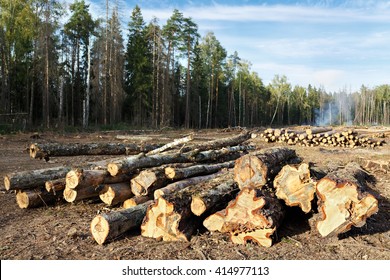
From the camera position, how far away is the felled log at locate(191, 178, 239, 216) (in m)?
4.91

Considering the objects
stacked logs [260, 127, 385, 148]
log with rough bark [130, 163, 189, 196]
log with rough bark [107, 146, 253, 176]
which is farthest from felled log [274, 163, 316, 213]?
stacked logs [260, 127, 385, 148]

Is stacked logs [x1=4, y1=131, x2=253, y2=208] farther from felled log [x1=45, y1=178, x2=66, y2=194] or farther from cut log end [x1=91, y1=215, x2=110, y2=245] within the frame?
cut log end [x1=91, y1=215, x2=110, y2=245]

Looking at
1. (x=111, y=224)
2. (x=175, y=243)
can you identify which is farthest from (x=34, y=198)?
(x=175, y=243)

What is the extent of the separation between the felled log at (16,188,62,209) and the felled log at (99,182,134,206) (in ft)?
4.04

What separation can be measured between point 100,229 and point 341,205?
352 centimetres

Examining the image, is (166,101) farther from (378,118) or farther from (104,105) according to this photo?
(378,118)

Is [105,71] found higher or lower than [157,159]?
higher

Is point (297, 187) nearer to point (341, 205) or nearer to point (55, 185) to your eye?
point (341, 205)

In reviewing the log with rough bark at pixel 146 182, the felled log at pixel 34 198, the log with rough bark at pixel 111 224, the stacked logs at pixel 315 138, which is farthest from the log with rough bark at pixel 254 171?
the stacked logs at pixel 315 138

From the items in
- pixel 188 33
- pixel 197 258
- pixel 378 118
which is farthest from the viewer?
pixel 378 118

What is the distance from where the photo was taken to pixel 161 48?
3344 centimetres

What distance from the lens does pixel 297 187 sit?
17.0ft

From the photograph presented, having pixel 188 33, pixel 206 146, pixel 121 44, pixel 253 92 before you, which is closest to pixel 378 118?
pixel 253 92

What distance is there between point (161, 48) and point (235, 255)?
31509 mm
